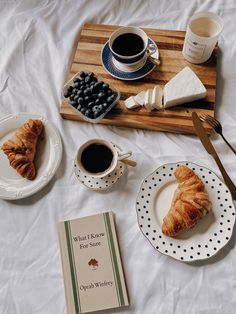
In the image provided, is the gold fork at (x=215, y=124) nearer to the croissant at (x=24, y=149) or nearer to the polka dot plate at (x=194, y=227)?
the polka dot plate at (x=194, y=227)

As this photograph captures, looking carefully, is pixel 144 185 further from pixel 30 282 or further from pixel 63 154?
pixel 30 282

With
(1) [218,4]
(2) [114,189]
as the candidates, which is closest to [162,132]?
(2) [114,189]

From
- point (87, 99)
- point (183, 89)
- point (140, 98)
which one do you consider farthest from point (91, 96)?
point (183, 89)

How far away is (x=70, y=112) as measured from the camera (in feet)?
2.81

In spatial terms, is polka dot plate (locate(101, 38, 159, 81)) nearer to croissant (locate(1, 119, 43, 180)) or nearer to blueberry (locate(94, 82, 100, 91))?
blueberry (locate(94, 82, 100, 91))

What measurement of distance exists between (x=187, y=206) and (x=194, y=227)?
0.06 m

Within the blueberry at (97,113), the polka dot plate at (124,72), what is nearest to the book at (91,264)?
the blueberry at (97,113)

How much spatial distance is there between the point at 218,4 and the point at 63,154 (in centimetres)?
61

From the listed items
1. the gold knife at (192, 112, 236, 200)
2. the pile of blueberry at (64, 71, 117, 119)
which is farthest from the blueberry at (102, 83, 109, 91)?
the gold knife at (192, 112, 236, 200)

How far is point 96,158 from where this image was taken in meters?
0.77

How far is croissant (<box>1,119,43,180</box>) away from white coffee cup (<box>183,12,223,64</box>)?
0.43 meters

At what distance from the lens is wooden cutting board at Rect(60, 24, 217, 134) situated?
0.84m

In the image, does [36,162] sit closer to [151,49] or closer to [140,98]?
[140,98]

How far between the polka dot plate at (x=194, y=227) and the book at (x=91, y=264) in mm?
81
